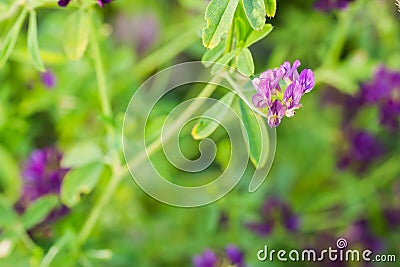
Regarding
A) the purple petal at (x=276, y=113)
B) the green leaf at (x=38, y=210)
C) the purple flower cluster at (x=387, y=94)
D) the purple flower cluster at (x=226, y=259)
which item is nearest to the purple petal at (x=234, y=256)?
the purple flower cluster at (x=226, y=259)

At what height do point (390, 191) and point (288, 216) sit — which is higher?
point (390, 191)

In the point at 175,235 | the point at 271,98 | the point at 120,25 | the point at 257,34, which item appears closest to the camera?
the point at 271,98

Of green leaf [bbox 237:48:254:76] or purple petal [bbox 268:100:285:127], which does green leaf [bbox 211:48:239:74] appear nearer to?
green leaf [bbox 237:48:254:76]

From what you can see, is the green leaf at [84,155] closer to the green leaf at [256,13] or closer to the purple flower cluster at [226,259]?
the purple flower cluster at [226,259]

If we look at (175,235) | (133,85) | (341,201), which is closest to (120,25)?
(133,85)

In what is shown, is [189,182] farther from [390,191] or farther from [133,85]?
[390,191]

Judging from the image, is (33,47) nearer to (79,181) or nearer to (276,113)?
(79,181)

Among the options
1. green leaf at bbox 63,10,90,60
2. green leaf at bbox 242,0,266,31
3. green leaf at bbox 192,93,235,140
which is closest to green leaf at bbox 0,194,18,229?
green leaf at bbox 63,10,90,60
